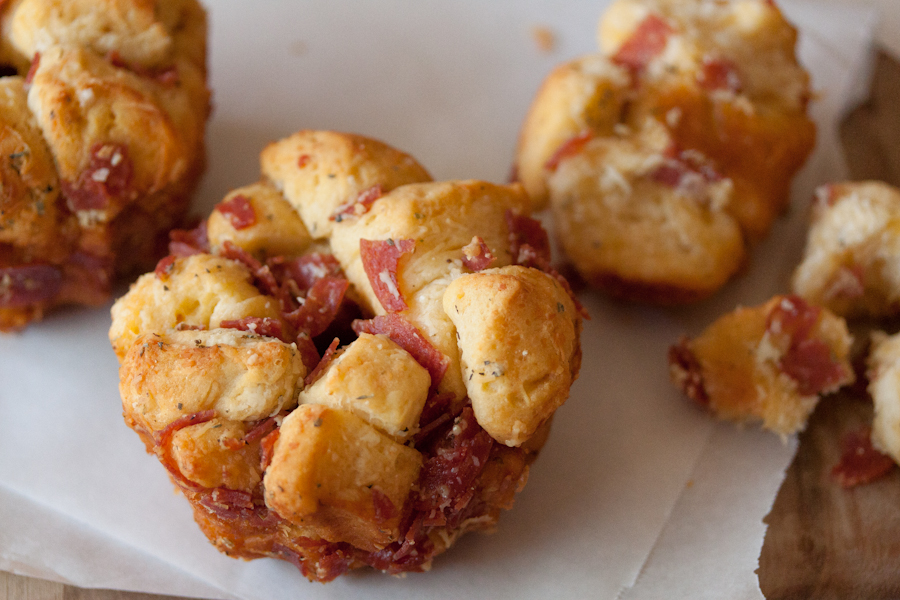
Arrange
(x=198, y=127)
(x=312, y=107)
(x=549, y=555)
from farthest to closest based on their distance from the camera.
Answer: (x=312, y=107)
(x=198, y=127)
(x=549, y=555)

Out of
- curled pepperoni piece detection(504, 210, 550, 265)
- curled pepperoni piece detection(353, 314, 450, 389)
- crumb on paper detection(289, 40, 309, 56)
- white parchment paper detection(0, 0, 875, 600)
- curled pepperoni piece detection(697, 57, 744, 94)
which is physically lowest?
white parchment paper detection(0, 0, 875, 600)

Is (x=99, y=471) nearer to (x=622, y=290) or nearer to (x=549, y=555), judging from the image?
(x=549, y=555)

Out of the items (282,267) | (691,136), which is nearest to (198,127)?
(282,267)

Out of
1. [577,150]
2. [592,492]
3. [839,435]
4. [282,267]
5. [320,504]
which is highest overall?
[577,150]

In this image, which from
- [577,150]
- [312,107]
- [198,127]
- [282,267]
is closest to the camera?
[282,267]

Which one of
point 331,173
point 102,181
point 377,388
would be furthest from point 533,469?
point 102,181

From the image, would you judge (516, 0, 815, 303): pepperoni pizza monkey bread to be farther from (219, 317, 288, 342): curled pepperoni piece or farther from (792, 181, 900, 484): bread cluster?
(219, 317, 288, 342): curled pepperoni piece

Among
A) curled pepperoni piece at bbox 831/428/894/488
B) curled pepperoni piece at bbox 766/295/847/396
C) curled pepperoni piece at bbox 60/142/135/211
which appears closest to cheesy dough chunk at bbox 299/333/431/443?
curled pepperoni piece at bbox 60/142/135/211
